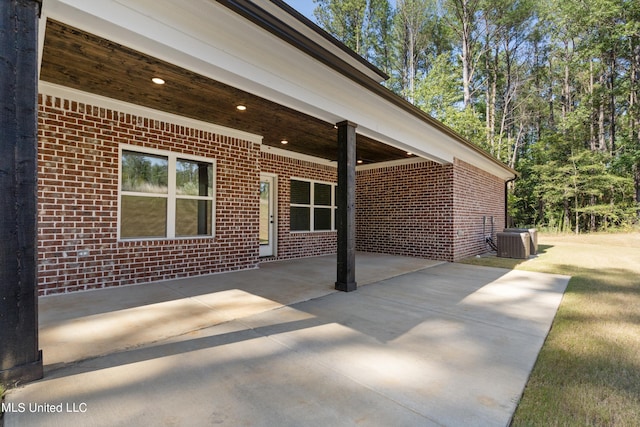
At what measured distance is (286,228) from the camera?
809 cm

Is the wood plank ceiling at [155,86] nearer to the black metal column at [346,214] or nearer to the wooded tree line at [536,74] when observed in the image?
the black metal column at [346,214]

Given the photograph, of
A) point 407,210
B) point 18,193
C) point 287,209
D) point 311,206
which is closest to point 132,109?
point 18,193

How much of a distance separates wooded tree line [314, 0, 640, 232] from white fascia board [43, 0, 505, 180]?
47.3 ft

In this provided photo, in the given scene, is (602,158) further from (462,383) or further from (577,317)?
(462,383)

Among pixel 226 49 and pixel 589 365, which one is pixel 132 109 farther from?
pixel 589 365

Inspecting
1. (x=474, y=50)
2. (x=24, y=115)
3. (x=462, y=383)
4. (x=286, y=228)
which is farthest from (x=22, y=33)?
(x=474, y=50)

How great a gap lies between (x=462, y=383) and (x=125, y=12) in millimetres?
3902

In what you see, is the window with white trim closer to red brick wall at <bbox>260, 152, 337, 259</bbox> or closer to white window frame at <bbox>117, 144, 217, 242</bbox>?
red brick wall at <bbox>260, 152, 337, 259</bbox>

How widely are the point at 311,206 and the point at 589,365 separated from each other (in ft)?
23.2

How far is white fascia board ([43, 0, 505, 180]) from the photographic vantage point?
2.49 metres

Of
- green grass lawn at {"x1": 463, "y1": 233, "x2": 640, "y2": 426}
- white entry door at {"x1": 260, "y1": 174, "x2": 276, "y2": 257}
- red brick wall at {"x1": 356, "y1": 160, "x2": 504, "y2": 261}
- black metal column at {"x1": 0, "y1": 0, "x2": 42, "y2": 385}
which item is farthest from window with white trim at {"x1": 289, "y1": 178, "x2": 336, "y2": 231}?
black metal column at {"x1": 0, "y1": 0, "x2": 42, "y2": 385}

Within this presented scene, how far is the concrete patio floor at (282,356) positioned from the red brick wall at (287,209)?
11.0ft

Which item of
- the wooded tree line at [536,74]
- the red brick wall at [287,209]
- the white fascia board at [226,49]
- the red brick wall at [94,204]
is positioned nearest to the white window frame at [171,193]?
the red brick wall at [94,204]

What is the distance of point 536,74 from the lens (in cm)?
2122
